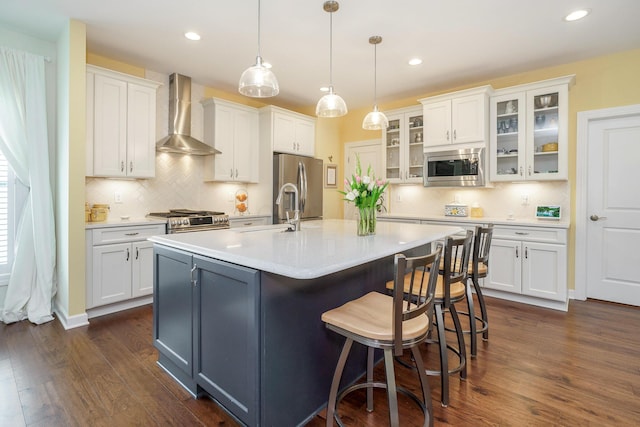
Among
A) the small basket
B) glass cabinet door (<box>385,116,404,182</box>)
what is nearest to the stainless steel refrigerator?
glass cabinet door (<box>385,116,404,182</box>)

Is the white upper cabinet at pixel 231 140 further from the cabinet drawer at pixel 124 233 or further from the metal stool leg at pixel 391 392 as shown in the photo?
the metal stool leg at pixel 391 392

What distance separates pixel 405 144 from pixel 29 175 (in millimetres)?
4474

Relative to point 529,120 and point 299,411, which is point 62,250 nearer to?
point 299,411

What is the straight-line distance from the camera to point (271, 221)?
4.89m

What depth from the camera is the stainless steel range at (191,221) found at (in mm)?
3629

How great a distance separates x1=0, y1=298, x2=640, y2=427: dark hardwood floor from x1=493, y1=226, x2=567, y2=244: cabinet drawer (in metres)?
0.90

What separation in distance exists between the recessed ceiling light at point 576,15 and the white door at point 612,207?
1358 mm

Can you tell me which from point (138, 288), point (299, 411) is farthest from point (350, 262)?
point (138, 288)

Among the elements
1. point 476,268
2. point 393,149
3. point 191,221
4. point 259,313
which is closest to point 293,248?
point 259,313

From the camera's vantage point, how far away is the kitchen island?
1.52 meters

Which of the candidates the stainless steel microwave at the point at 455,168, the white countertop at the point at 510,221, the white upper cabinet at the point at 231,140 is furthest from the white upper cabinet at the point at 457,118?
the white upper cabinet at the point at 231,140

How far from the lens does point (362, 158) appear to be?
5.88m

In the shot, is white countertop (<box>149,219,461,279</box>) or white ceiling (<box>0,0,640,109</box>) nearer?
white countertop (<box>149,219,461,279</box>)

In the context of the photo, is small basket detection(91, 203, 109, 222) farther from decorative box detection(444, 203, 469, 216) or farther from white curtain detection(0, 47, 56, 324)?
decorative box detection(444, 203, 469, 216)
